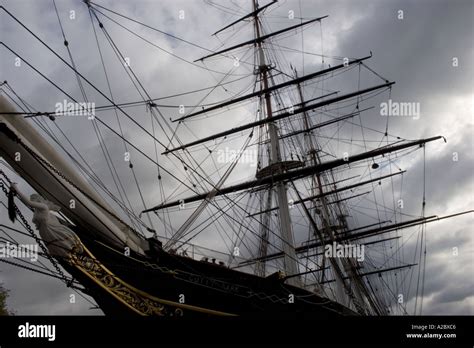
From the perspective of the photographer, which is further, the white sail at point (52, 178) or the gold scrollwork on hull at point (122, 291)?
the gold scrollwork on hull at point (122, 291)

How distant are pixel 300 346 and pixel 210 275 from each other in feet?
7.98

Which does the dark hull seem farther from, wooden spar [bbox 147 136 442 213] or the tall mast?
wooden spar [bbox 147 136 442 213]

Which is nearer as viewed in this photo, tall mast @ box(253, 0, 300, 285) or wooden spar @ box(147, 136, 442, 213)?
tall mast @ box(253, 0, 300, 285)

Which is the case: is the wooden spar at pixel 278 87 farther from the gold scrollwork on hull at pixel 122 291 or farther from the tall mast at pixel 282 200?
the gold scrollwork on hull at pixel 122 291

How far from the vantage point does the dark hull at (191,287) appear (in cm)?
972

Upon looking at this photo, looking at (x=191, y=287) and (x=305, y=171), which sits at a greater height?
(x=305, y=171)

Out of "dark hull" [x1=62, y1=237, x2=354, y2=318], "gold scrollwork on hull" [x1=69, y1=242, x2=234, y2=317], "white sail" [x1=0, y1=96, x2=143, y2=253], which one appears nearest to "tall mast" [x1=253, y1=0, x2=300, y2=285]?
"dark hull" [x1=62, y1=237, x2=354, y2=318]

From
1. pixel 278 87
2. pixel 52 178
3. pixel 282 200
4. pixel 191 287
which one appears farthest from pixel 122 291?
pixel 278 87

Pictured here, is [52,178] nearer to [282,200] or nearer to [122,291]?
[122,291]

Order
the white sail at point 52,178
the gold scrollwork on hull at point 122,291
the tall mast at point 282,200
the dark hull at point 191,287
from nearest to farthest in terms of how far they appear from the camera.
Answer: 1. the white sail at point 52,178
2. the gold scrollwork on hull at point 122,291
3. the dark hull at point 191,287
4. the tall mast at point 282,200

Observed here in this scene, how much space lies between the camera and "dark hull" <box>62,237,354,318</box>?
9.72 m

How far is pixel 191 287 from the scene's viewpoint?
10578 millimetres

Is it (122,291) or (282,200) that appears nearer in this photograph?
(122,291)

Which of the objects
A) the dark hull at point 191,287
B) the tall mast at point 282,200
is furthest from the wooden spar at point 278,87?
the dark hull at point 191,287
